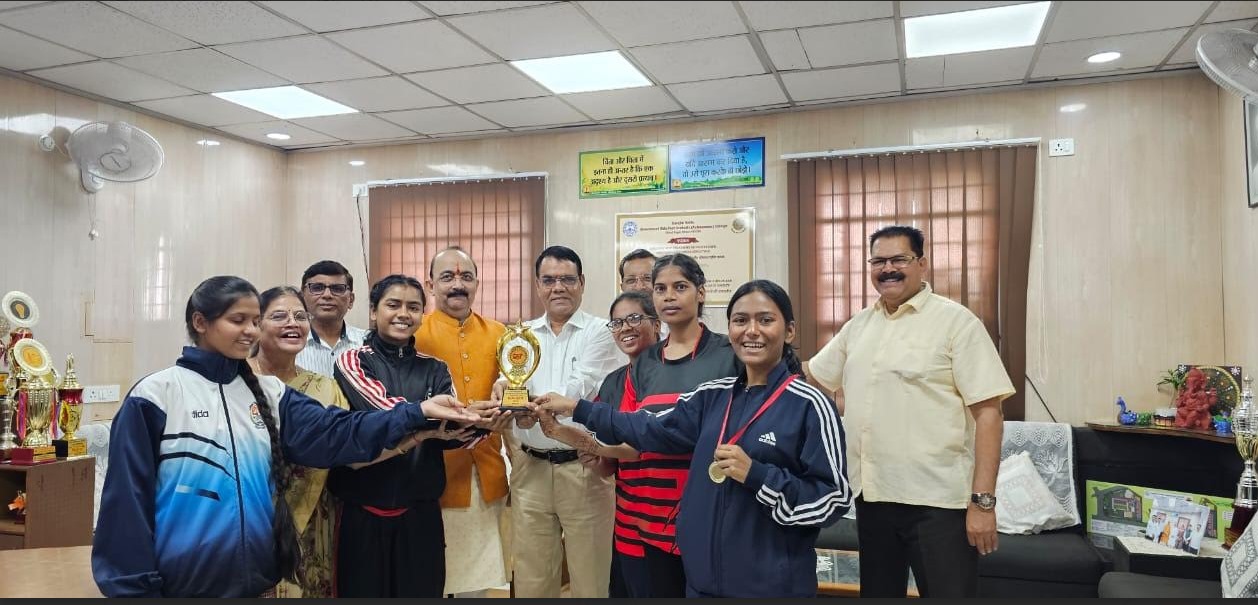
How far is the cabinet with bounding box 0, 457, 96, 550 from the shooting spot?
11.7 ft

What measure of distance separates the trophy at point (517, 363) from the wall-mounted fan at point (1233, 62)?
76.0 inches

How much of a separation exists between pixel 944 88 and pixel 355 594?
4.30 metres

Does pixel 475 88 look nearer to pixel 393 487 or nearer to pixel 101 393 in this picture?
pixel 393 487

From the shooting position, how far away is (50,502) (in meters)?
3.65

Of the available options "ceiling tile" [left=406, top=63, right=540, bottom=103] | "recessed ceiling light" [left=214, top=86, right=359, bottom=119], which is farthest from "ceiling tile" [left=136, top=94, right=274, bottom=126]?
"ceiling tile" [left=406, top=63, right=540, bottom=103]

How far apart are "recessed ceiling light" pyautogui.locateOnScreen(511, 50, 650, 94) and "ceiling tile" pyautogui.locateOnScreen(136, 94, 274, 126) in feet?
5.42

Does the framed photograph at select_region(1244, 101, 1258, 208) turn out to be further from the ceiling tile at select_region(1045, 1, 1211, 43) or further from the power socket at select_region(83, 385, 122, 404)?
the power socket at select_region(83, 385, 122, 404)

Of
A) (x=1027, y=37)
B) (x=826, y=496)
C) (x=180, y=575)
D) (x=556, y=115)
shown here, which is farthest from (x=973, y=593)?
(x=556, y=115)

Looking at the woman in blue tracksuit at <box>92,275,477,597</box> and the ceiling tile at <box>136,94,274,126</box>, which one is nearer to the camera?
the woman in blue tracksuit at <box>92,275,477,597</box>

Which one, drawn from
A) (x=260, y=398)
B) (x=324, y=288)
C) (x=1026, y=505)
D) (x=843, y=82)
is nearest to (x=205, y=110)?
(x=324, y=288)

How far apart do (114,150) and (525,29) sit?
13.3 ft

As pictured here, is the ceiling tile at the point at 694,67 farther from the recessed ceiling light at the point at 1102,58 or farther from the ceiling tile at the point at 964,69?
the recessed ceiling light at the point at 1102,58

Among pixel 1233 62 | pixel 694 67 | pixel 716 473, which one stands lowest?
pixel 716 473

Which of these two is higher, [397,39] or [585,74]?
[585,74]
